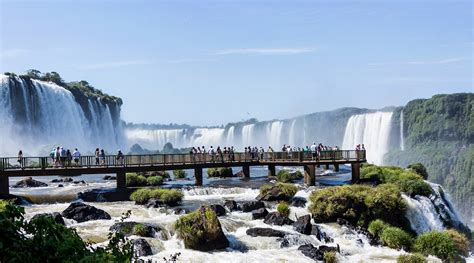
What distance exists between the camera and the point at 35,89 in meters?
79.1

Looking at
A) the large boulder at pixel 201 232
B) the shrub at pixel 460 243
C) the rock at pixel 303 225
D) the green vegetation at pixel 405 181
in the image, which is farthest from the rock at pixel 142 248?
the green vegetation at pixel 405 181

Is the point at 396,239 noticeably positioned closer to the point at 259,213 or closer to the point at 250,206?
the point at 259,213

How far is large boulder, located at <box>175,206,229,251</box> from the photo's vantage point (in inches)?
880

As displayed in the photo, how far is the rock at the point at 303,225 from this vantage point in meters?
25.3

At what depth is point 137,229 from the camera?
923 inches

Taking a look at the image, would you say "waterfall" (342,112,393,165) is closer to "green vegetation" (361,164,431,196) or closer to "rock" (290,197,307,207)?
"green vegetation" (361,164,431,196)

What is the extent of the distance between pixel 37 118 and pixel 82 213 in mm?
59341

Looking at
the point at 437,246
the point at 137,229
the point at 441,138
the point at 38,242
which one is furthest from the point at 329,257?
the point at 441,138

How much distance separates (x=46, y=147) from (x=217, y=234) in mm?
67867

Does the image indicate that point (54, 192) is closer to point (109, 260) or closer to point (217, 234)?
point (217, 234)

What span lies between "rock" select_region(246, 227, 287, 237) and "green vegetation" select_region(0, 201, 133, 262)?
17.4 meters

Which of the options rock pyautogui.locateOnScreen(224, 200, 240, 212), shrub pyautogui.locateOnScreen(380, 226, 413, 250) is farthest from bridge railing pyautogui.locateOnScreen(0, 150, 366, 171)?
shrub pyautogui.locateOnScreen(380, 226, 413, 250)

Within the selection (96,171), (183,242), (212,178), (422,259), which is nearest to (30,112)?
(212,178)

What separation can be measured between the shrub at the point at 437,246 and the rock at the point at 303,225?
16.7ft
